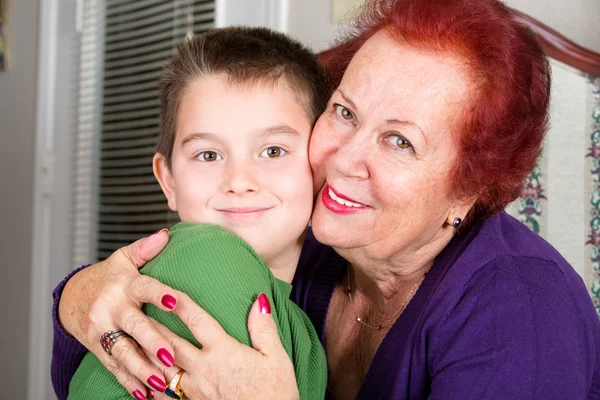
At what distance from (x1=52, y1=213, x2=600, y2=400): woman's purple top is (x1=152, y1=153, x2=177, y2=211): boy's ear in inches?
15.1

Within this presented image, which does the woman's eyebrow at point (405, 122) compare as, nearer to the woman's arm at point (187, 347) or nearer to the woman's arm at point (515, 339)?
the woman's arm at point (515, 339)

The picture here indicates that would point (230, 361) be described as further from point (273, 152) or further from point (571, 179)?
point (571, 179)

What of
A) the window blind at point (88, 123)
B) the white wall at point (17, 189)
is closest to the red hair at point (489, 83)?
the window blind at point (88, 123)

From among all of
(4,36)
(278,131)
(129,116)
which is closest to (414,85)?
(278,131)

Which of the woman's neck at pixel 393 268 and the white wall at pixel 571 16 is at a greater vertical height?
the white wall at pixel 571 16

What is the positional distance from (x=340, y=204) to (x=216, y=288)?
1.22 ft

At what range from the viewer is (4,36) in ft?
13.8

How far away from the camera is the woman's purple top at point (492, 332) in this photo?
1.11m

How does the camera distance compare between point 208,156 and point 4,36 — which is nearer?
point 208,156

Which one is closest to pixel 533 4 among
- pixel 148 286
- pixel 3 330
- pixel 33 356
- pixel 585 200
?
pixel 585 200

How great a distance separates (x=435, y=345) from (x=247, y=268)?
0.38m

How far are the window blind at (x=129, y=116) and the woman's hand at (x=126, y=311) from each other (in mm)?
1821

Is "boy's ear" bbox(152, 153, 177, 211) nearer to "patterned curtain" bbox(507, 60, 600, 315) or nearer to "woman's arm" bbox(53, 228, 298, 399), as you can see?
"woman's arm" bbox(53, 228, 298, 399)

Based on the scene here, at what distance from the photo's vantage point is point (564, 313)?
1.20 metres
